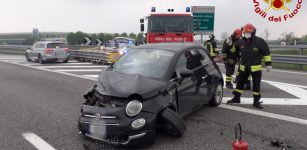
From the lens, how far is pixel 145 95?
5000mm

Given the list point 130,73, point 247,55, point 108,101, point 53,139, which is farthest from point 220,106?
point 53,139

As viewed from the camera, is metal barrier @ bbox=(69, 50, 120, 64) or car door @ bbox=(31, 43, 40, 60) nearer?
metal barrier @ bbox=(69, 50, 120, 64)

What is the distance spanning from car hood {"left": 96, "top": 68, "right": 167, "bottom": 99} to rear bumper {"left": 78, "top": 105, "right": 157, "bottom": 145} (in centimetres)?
31

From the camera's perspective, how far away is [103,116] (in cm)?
482

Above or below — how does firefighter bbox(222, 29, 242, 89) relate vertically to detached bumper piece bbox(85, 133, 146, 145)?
above

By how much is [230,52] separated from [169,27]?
768 cm

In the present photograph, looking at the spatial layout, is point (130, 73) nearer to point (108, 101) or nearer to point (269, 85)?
point (108, 101)

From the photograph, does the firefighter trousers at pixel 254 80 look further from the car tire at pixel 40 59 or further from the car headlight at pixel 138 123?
the car tire at pixel 40 59

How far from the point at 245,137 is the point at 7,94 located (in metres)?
6.90

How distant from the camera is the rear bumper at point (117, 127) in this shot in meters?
4.72

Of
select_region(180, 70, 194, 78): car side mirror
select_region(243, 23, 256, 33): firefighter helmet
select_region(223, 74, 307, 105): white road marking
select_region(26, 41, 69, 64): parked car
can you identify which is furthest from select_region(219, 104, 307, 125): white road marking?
select_region(26, 41, 69, 64): parked car

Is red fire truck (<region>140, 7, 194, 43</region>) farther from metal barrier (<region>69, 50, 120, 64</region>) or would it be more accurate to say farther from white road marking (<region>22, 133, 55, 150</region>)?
white road marking (<region>22, 133, 55, 150</region>)

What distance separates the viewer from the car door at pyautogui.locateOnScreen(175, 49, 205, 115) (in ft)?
19.0

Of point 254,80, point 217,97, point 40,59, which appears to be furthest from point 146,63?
point 40,59
